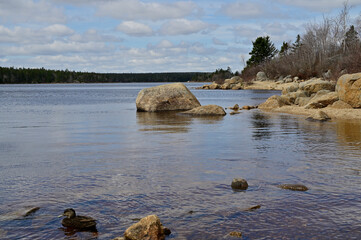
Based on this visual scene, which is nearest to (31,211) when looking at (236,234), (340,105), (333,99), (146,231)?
(146,231)

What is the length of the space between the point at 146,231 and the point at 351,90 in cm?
1772

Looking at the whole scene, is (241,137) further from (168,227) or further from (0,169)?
(168,227)

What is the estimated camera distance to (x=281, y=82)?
73.6 meters

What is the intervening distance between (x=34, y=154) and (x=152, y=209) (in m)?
5.39

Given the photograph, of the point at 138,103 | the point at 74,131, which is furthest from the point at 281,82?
the point at 74,131

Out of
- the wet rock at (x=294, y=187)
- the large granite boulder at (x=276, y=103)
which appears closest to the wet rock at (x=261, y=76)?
the large granite boulder at (x=276, y=103)

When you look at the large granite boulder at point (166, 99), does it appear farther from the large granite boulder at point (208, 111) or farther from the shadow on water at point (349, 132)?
the shadow on water at point (349, 132)

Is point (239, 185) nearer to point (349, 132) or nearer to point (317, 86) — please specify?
point (349, 132)

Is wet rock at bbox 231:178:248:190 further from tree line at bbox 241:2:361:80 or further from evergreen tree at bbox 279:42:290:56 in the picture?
evergreen tree at bbox 279:42:290:56

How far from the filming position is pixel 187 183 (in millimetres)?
6941

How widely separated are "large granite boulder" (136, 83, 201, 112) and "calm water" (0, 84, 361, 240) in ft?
37.2

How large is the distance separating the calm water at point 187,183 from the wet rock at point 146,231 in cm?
31

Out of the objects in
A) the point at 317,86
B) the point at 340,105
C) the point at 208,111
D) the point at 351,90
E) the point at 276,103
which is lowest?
the point at 208,111

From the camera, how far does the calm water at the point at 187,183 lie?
498cm
